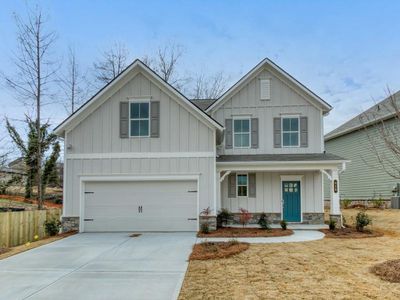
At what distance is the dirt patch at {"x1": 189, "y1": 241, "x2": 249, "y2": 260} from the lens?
31.6 ft

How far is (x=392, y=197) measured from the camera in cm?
2125

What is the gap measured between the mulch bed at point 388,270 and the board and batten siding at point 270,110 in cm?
948

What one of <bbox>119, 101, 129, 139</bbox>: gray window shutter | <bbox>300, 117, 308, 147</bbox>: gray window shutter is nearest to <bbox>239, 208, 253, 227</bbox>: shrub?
<bbox>300, 117, 308, 147</bbox>: gray window shutter

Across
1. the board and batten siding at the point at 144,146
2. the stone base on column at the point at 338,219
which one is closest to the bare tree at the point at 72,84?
the board and batten siding at the point at 144,146

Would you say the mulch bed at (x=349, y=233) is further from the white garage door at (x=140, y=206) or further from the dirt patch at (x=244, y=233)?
the white garage door at (x=140, y=206)

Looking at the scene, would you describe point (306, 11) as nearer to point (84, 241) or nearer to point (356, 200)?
point (84, 241)

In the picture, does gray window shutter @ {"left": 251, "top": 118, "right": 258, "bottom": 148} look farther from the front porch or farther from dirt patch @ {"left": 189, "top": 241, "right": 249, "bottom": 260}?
dirt patch @ {"left": 189, "top": 241, "right": 249, "bottom": 260}

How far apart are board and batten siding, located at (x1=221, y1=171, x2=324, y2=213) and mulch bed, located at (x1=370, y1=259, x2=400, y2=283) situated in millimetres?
8594

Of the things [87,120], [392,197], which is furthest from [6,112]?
[392,197]

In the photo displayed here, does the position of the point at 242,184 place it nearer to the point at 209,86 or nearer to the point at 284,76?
the point at 284,76

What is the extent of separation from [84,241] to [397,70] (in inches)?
470

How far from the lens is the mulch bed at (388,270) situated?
7230 mm

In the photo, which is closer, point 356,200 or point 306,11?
point 306,11

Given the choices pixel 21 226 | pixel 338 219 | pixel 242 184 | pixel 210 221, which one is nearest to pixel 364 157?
pixel 338 219
